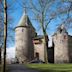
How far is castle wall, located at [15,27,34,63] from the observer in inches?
3105

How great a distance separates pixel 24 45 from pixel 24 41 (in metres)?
1.56

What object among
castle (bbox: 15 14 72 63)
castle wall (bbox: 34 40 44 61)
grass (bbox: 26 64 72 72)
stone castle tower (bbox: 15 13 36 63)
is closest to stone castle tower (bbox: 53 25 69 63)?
castle (bbox: 15 14 72 63)

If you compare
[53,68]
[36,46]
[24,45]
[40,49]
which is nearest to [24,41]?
[24,45]

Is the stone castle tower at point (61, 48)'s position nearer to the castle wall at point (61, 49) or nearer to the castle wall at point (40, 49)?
the castle wall at point (61, 49)

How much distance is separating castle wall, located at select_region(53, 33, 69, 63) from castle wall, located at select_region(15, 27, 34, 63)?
27.5 ft

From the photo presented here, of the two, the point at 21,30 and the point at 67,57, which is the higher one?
the point at 21,30

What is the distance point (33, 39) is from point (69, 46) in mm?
13575

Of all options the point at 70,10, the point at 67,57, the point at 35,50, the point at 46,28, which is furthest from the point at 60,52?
the point at 70,10

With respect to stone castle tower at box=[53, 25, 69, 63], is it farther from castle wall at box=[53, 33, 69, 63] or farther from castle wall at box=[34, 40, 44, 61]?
castle wall at box=[34, 40, 44, 61]

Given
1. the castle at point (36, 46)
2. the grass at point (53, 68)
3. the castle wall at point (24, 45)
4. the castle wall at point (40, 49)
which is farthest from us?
the castle wall at point (40, 49)

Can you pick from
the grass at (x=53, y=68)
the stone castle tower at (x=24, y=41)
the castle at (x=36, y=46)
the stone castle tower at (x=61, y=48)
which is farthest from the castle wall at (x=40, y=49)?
the grass at (x=53, y=68)

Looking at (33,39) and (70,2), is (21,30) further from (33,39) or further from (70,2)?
(70,2)

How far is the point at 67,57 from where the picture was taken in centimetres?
7412

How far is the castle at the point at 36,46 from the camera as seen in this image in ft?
245
